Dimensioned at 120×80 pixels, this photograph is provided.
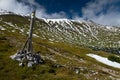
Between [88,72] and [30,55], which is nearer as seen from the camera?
[30,55]

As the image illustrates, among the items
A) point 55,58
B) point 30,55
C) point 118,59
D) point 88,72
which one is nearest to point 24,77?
point 30,55

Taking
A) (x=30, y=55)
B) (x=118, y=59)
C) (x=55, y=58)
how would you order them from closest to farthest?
(x=30, y=55)
(x=55, y=58)
(x=118, y=59)

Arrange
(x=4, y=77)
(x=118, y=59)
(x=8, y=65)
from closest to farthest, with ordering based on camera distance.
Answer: (x=4, y=77) → (x=8, y=65) → (x=118, y=59)

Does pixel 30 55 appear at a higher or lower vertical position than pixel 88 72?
higher

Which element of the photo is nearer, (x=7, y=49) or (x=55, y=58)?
(x=7, y=49)

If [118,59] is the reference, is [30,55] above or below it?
above

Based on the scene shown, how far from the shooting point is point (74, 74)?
69938 mm

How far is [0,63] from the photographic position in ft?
220

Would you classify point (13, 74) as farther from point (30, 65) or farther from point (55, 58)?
point (55, 58)

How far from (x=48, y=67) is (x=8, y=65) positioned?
452 inches

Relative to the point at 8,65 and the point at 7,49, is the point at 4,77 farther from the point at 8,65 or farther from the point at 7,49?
the point at 7,49

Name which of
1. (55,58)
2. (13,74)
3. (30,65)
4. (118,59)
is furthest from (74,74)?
(118,59)

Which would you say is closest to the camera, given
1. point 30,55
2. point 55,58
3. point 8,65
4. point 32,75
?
point 32,75

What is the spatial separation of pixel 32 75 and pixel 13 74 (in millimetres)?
4871
